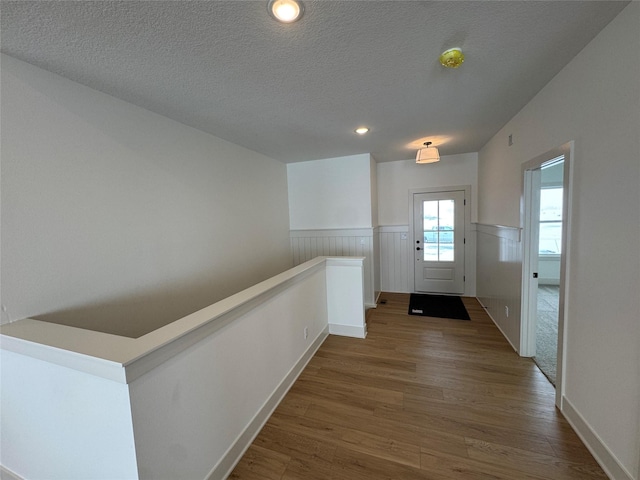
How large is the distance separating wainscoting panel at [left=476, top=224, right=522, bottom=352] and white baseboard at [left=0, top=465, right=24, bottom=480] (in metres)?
3.97

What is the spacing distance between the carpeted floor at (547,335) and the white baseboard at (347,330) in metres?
1.76

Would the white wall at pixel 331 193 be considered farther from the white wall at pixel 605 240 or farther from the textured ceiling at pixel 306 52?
the white wall at pixel 605 240

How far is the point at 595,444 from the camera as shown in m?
1.53

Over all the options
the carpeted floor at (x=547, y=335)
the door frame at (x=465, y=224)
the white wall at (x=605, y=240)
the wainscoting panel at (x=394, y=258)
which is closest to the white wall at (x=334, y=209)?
the wainscoting panel at (x=394, y=258)

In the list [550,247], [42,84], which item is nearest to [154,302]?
[42,84]

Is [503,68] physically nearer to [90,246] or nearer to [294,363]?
[294,363]

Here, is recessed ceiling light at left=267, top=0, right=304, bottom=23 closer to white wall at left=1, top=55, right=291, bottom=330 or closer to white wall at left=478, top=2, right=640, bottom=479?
white wall at left=1, top=55, right=291, bottom=330

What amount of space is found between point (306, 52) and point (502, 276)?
127 inches

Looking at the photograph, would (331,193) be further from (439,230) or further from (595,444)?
(595,444)

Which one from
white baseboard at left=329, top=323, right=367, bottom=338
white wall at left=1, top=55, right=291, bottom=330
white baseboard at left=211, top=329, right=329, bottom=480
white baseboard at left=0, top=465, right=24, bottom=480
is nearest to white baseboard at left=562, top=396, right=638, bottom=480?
white baseboard at left=329, top=323, right=367, bottom=338

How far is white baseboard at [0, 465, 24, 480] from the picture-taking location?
54.4 inches

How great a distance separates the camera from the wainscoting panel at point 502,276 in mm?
2654

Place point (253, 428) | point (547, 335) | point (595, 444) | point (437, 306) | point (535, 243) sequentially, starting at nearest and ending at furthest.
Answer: point (595, 444)
point (253, 428)
point (535, 243)
point (547, 335)
point (437, 306)

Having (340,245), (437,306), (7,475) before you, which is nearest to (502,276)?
(437,306)
